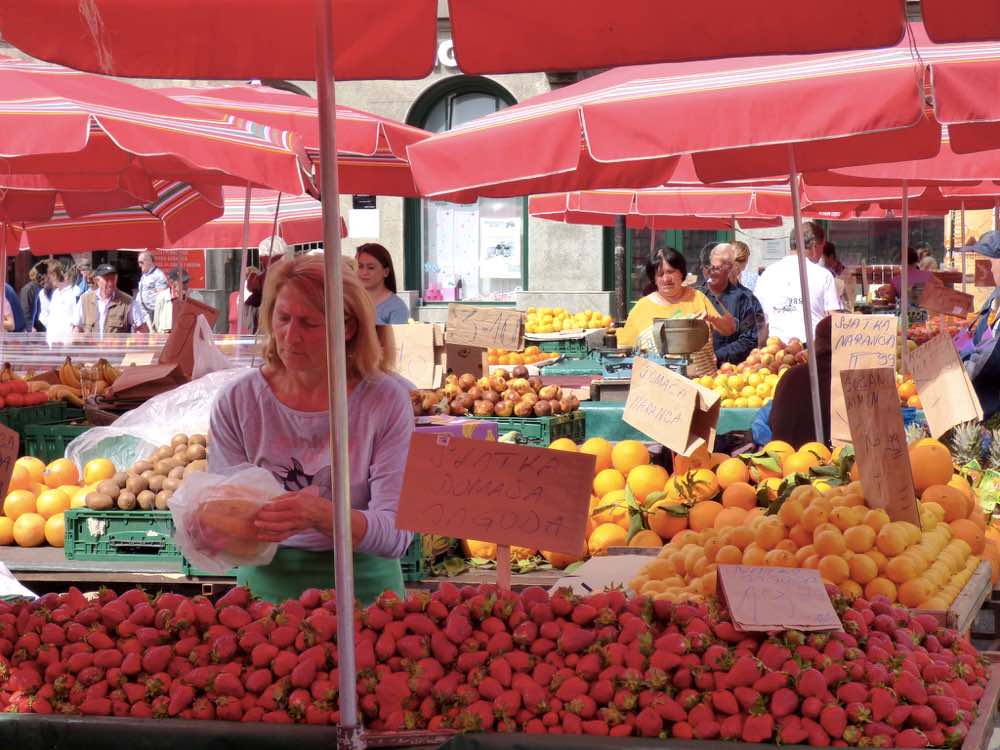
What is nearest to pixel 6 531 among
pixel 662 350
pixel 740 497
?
pixel 740 497

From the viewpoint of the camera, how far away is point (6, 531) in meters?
5.49

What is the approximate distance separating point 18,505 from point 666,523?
2.86 meters

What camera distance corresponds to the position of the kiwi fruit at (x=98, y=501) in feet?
16.6

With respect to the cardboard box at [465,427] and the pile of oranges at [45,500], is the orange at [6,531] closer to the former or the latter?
the pile of oranges at [45,500]

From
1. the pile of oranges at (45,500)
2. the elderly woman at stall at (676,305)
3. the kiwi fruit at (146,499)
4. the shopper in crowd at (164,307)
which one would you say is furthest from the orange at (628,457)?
the shopper in crowd at (164,307)

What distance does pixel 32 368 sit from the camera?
373 inches

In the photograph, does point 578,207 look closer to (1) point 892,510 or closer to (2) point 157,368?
(2) point 157,368

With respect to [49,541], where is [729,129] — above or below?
above

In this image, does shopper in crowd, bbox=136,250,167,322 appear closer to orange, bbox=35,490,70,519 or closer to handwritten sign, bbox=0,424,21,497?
orange, bbox=35,490,70,519

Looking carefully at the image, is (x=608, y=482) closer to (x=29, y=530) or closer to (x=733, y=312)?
(x=29, y=530)

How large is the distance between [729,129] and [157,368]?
3470mm

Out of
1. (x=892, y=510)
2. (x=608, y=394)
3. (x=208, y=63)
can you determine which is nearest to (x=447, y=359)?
(x=608, y=394)

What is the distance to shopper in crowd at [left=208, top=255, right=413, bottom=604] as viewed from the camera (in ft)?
11.2

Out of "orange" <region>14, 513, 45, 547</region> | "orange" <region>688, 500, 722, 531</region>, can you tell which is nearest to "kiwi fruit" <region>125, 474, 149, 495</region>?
"orange" <region>14, 513, 45, 547</region>
